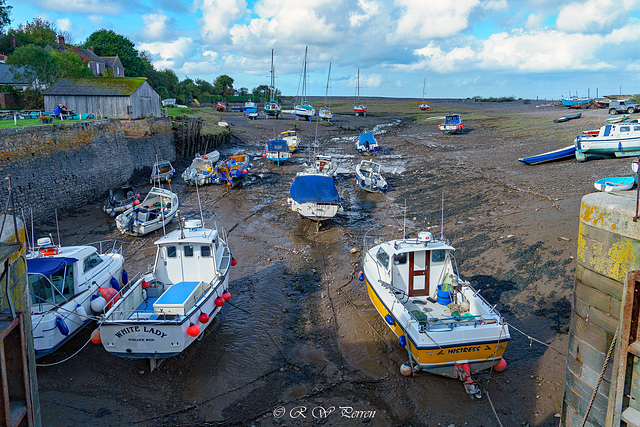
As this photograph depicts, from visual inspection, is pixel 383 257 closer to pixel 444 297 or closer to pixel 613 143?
pixel 444 297

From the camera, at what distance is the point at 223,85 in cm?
9381

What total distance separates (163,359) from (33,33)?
199ft

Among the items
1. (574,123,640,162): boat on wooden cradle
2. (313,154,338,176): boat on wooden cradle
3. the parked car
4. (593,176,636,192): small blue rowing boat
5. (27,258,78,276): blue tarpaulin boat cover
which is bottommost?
(27,258,78,276): blue tarpaulin boat cover

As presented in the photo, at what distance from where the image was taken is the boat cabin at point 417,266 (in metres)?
11.1

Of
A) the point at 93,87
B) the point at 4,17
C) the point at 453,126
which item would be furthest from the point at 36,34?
the point at 453,126

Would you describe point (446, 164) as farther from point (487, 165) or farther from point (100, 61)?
point (100, 61)

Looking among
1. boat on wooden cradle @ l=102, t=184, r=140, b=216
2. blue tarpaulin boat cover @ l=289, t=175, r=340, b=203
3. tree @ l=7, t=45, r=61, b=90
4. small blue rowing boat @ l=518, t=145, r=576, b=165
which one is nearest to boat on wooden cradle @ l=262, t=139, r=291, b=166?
boat on wooden cradle @ l=102, t=184, r=140, b=216

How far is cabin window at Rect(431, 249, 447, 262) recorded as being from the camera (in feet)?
36.8

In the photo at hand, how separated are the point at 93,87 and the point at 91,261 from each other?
2562 centimetres

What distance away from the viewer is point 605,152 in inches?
872

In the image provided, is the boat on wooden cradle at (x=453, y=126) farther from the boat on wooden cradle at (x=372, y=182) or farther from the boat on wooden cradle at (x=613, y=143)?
the boat on wooden cradle at (x=613, y=143)

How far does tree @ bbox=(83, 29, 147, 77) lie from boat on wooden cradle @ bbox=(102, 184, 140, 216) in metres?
44.5

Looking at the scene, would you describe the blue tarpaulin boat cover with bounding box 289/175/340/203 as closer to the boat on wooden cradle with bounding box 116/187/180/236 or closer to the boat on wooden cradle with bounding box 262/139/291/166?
the boat on wooden cradle with bounding box 116/187/180/236

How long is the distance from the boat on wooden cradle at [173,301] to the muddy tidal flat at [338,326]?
0.86 m
